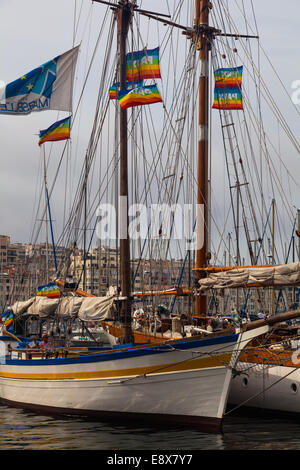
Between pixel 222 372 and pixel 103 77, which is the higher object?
pixel 103 77


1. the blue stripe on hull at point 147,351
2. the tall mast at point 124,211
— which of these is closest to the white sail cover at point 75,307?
the tall mast at point 124,211

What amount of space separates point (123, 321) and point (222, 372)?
6486mm

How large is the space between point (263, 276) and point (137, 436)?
8134 mm

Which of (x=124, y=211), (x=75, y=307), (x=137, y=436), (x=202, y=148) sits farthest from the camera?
(x=202, y=148)

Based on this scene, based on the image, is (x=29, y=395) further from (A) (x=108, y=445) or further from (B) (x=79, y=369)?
(A) (x=108, y=445)

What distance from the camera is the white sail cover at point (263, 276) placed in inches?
987

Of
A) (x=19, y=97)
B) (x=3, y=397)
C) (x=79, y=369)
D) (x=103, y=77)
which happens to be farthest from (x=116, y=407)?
(x=103, y=77)

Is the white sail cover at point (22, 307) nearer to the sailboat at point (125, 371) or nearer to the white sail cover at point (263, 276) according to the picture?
the sailboat at point (125, 371)

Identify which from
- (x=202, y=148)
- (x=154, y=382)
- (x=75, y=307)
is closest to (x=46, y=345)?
(x=75, y=307)

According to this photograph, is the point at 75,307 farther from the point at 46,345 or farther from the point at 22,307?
the point at 22,307

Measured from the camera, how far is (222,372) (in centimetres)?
2298

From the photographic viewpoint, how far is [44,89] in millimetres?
32469

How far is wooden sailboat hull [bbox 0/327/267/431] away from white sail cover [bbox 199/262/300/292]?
3.84 meters

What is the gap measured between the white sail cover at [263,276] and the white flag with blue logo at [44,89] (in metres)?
13.0
